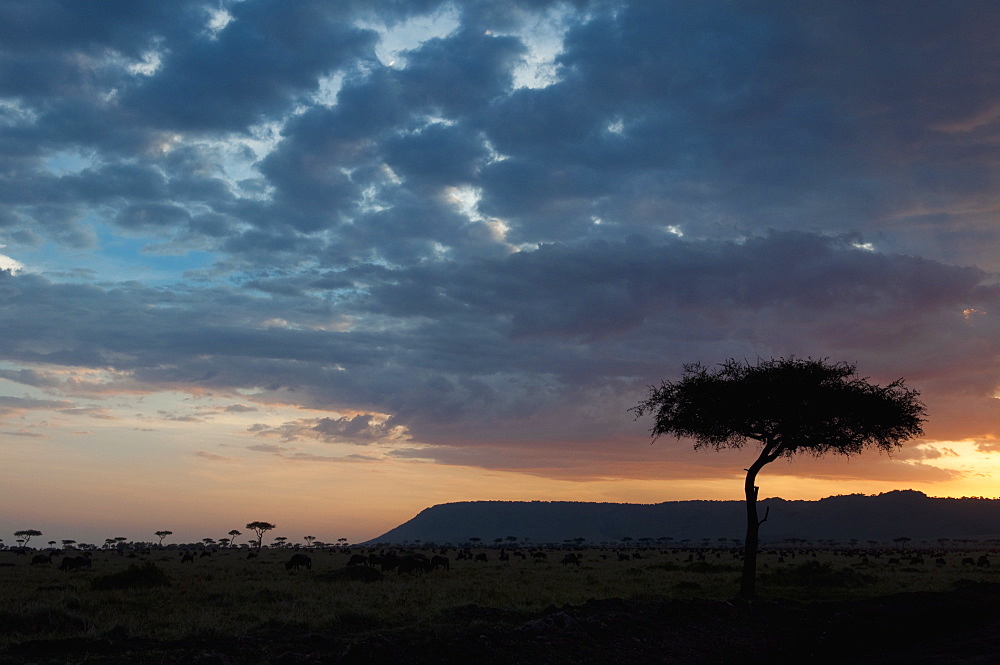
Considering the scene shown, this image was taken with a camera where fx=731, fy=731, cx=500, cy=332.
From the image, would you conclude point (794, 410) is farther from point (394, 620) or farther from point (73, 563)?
point (73, 563)

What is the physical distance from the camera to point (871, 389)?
113 feet

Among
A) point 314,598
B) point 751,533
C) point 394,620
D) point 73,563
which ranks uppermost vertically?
point 751,533

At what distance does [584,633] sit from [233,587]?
76.2 feet

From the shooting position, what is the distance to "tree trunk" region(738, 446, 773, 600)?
30.7 metres

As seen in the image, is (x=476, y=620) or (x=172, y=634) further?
(x=476, y=620)

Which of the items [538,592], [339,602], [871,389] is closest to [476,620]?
[339,602]

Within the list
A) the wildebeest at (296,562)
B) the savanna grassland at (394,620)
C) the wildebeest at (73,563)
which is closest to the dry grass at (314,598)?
the savanna grassland at (394,620)

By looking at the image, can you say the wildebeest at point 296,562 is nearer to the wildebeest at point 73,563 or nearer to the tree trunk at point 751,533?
the wildebeest at point 73,563

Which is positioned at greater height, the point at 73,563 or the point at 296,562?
the point at 296,562

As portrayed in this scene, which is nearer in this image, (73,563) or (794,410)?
(794,410)

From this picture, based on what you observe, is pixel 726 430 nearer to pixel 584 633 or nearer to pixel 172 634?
pixel 584 633

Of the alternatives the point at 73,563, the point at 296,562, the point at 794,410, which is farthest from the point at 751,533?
the point at 73,563

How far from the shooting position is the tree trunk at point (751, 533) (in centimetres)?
3072

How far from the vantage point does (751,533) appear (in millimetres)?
32156
